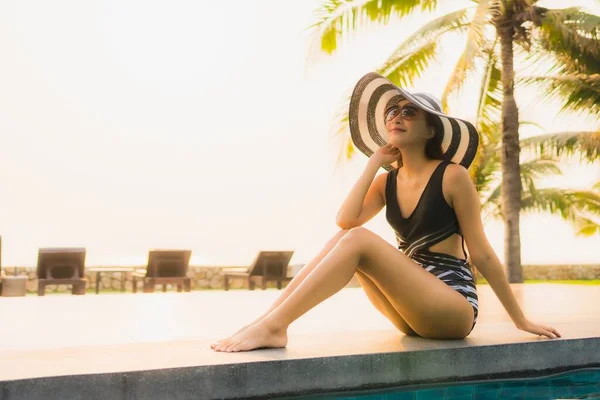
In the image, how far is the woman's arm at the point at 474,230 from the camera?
3.42m

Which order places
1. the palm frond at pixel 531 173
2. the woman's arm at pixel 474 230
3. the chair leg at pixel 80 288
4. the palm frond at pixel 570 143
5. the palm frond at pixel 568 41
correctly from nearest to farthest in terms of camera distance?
the woman's arm at pixel 474 230
the chair leg at pixel 80 288
the palm frond at pixel 568 41
the palm frond at pixel 570 143
the palm frond at pixel 531 173

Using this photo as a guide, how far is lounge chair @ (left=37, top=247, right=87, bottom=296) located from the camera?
13.2 metres

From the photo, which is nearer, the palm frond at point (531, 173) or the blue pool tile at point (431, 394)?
the blue pool tile at point (431, 394)

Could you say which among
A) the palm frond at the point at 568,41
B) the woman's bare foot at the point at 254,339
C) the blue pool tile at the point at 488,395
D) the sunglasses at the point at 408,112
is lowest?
the blue pool tile at the point at 488,395

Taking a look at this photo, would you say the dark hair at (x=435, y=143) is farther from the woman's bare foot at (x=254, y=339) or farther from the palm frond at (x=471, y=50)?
the palm frond at (x=471, y=50)

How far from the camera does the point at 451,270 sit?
353 centimetres

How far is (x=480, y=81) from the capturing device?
50.1 ft

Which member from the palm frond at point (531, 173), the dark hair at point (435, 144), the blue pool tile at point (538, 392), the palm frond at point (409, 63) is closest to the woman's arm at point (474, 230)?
the dark hair at point (435, 144)

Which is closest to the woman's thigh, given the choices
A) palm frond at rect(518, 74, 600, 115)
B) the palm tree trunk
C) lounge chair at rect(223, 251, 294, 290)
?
lounge chair at rect(223, 251, 294, 290)

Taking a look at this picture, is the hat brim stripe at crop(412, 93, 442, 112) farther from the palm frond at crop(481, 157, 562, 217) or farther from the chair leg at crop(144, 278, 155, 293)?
→ the palm frond at crop(481, 157, 562, 217)

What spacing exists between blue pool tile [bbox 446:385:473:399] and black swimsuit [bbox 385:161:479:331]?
36 centimetres

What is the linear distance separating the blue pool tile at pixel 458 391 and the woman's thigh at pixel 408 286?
0.28 m

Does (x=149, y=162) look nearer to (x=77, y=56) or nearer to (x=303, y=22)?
(x=77, y=56)

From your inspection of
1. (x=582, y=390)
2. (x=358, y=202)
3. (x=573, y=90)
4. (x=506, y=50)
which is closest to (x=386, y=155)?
(x=358, y=202)
